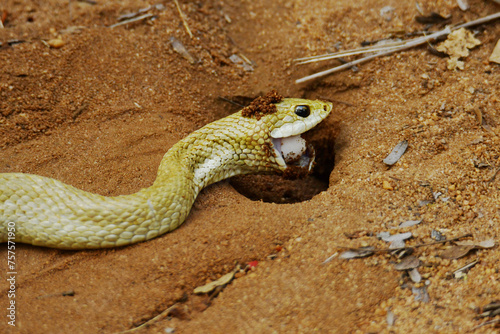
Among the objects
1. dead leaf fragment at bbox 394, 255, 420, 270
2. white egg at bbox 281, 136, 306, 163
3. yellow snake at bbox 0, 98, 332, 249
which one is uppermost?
yellow snake at bbox 0, 98, 332, 249

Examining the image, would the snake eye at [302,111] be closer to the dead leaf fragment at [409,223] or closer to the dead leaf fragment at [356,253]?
the dead leaf fragment at [409,223]

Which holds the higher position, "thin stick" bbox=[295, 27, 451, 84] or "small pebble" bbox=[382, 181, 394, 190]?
"thin stick" bbox=[295, 27, 451, 84]

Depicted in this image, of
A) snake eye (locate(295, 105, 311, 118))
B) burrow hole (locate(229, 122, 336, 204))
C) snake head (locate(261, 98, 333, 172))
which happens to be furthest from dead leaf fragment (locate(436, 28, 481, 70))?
snake eye (locate(295, 105, 311, 118))

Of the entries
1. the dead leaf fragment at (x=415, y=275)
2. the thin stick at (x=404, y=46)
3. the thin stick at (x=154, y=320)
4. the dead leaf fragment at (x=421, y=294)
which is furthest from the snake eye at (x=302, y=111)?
the thin stick at (x=154, y=320)

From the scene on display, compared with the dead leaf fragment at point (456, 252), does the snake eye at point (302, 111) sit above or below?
above

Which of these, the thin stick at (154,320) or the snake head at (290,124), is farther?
the snake head at (290,124)

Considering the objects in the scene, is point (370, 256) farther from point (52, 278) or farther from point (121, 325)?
point (52, 278)

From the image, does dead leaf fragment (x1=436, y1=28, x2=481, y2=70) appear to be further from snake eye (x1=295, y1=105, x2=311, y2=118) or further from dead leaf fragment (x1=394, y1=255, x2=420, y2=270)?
dead leaf fragment (x1=394, y1=255, x2=420, y2=270)

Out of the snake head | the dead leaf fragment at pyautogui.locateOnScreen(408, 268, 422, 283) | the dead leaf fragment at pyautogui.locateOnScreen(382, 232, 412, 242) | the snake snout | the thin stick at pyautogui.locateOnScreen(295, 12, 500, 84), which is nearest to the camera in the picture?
the dead leaf fragment at pyautogui.locateOnScreen(408, 268, 422, 283)

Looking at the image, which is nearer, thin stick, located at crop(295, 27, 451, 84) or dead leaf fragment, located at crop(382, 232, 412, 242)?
dead leaf fragment, located at crop(382, 232, 412, 242)

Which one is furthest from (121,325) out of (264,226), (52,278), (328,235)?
(328,235)
